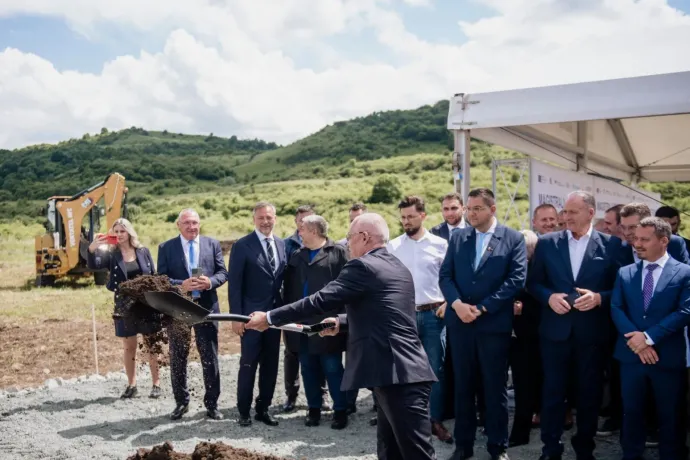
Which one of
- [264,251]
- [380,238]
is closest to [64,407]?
[264,251]

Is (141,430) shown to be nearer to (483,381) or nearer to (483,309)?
(483,381)

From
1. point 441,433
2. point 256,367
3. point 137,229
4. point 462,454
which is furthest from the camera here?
point 137,229

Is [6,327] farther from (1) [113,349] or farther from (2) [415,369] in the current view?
(2) [415,369]

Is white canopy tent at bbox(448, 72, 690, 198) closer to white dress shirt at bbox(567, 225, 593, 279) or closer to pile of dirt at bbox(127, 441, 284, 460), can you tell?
white dress shirt at bbox(567, 225, 593, 279)

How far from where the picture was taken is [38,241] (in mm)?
19781

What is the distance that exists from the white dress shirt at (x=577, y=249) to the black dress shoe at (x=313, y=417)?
2.90 meters

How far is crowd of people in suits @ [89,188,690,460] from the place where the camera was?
412cm

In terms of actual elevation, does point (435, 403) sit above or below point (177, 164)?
below

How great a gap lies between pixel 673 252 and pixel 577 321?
1011mm

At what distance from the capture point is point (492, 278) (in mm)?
5270

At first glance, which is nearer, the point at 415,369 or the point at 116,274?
the point at 415,369

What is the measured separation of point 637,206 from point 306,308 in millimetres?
3058

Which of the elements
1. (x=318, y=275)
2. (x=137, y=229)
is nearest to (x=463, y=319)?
(x=318, y=275)

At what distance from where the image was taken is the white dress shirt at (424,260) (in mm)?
6082
